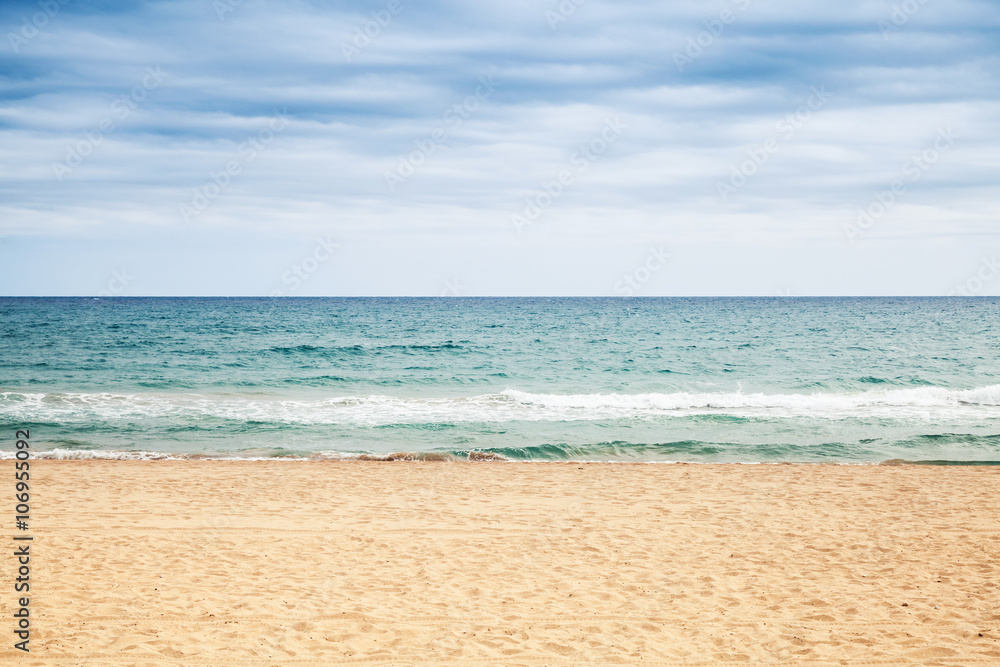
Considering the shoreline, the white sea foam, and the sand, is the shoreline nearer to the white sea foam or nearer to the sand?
the sand

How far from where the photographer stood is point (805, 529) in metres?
9.05

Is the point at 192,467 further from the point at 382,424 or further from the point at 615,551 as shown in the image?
the point at 615,551

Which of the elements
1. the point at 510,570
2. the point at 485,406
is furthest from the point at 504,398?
the point at 510,570

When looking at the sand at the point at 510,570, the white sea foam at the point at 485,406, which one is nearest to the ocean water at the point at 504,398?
the white sea foam at the point at 485,406

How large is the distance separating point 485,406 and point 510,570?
45.8ft

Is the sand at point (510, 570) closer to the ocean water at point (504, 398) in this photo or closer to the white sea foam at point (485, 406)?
the ocean water at point (504, 398)

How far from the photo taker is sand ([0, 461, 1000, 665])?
5.73 meters

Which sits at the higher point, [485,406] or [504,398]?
[504,398]

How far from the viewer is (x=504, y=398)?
22734 millimetres

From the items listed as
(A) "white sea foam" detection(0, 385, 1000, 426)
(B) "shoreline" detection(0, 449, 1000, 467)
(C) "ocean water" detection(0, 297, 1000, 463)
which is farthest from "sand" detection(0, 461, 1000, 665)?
(A) "white sea foam" detection(0, 385, 1000, 426)

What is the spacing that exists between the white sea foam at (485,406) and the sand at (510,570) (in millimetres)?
7285

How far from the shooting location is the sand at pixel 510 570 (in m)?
5.73

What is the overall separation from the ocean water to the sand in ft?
12.4

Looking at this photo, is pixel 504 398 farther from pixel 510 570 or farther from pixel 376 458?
pixel 510 570
